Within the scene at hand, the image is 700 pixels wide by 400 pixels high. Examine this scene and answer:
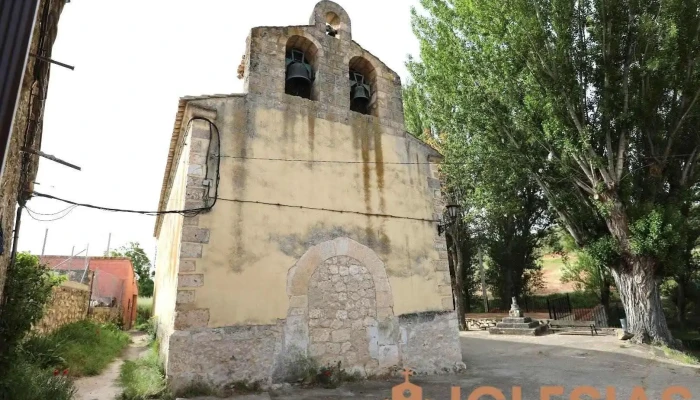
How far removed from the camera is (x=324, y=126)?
7363 millimetres

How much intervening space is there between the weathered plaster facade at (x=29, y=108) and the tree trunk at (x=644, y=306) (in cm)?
1290

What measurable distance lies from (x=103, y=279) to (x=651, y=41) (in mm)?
21983

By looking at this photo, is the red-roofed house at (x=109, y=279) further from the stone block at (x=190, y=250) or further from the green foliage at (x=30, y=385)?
the stone block at (x=190, y=250)

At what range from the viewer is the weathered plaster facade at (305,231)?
5715 millimetres

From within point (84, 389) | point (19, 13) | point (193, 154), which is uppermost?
point (193, 154)

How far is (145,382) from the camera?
5.27 meters

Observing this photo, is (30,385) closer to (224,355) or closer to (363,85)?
(224,355)

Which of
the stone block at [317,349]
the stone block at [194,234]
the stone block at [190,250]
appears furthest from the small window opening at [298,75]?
the stone block at [317,349]

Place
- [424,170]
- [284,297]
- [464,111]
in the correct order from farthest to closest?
1. [464,111]
2. [424,170]
3. [284,297]

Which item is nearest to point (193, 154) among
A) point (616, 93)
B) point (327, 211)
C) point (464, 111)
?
point (327, 211)

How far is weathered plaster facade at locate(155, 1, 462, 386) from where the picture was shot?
5715 millimetres

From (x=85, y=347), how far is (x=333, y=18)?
8.65m

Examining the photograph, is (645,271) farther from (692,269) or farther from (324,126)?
(692,269)

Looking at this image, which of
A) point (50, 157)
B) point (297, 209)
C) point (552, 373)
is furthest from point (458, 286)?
point (50, 157)
